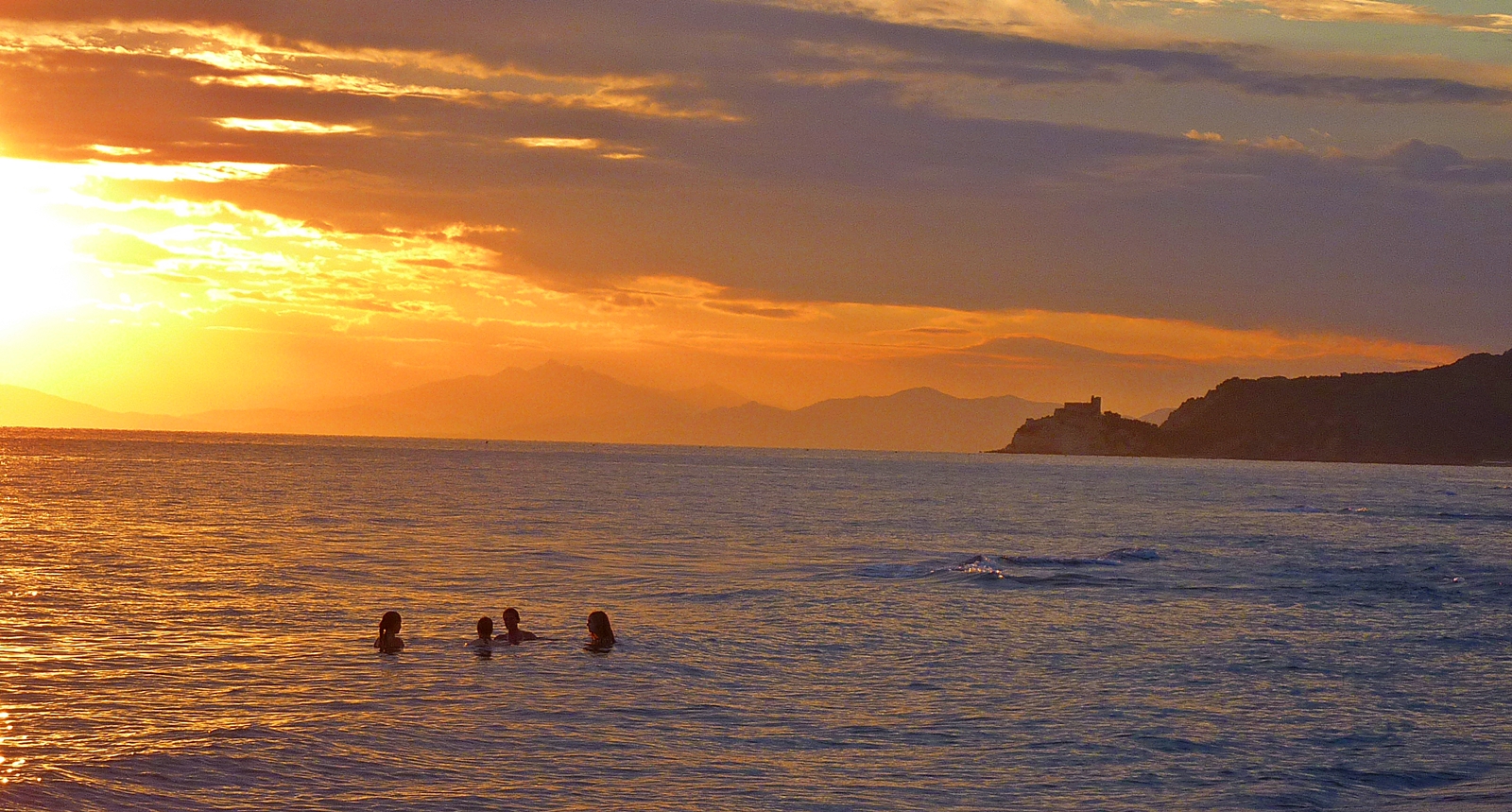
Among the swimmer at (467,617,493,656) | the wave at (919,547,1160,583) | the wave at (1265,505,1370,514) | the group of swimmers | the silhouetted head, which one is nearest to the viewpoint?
the group of swimmers

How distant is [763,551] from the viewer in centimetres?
4475

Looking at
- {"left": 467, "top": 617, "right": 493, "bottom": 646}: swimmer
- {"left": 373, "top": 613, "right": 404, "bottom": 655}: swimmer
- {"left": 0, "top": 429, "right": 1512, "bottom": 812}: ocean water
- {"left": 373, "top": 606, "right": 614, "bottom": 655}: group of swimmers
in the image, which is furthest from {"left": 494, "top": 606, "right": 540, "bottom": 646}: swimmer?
{"left": 373, "top": 613, "right": 404, "bottom": 655}: swimmer

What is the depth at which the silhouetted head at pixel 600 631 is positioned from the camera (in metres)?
22.9

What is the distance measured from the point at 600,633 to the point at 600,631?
0.29ft

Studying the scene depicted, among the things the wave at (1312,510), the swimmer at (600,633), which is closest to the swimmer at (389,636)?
the swimmer at (600,633)

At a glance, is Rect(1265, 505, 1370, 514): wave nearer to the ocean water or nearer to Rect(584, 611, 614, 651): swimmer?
the ocean water

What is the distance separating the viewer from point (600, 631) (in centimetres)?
2298

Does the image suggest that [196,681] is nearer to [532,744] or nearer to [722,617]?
[532,744]

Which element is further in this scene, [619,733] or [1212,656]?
[1212,656]

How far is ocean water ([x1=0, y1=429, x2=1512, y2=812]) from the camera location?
14.5 metres

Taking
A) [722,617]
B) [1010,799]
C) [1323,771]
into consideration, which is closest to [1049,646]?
[722,617]

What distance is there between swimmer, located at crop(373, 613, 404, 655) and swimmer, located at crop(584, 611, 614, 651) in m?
3.42

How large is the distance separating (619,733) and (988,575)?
2248cm

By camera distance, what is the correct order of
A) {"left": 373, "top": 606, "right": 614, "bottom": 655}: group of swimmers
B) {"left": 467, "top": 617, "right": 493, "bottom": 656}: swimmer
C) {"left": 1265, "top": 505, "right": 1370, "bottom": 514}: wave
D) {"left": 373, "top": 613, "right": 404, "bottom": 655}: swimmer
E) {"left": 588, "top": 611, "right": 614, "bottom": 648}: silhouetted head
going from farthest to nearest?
1. {"left": 1265, "top": 505, "right": 1370, "bottom": 514}: wave
2. {"left": 588, "top": 611, "right": 614, "bottom": 648}: silhouetted head
3. {"left": 467, "top": 617, "right": 493, "bottom": 656}: swimmer
4. {"left": 373, "top": 606, "right": 614, "bottom": 655}: group of swimmers
5. {"left": 373, "top": 613, "right": 404, "bottom": 655}: swimmer
